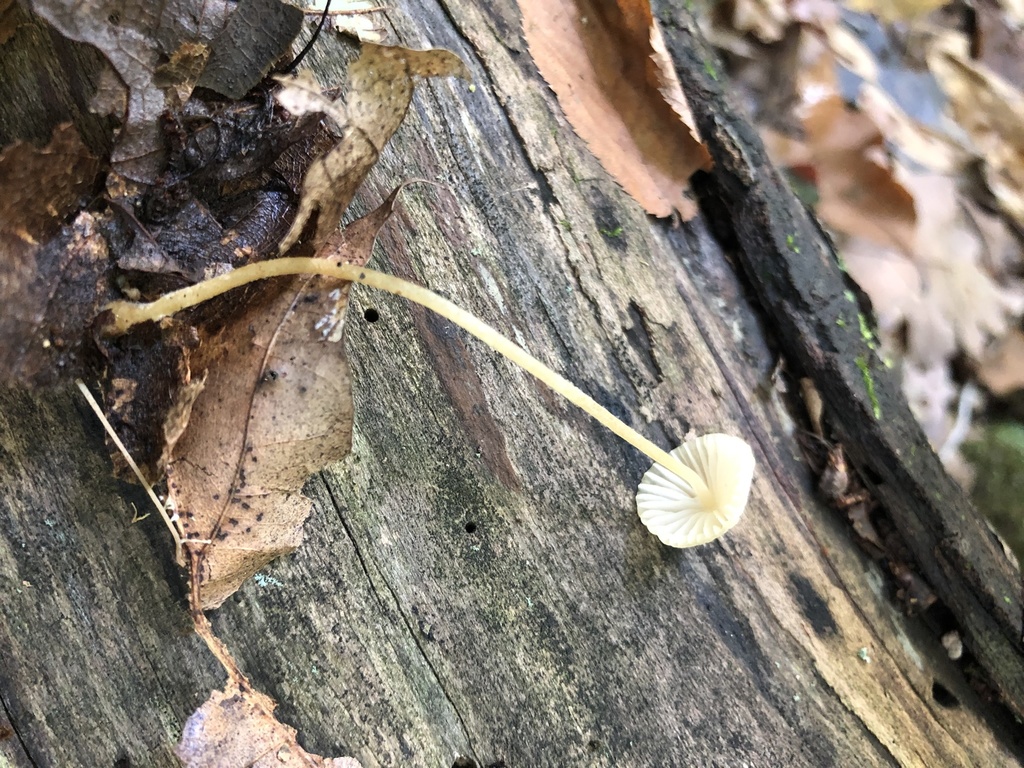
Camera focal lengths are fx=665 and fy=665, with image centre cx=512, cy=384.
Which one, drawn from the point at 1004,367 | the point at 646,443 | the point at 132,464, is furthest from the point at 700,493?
the point at 1004,367

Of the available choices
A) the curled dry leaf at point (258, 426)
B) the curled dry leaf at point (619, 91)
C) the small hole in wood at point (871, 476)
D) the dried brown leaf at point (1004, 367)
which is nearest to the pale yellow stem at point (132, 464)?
the curled dry leaf at point (258, 426)

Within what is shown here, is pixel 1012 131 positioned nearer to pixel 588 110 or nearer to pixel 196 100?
pixel 588 110

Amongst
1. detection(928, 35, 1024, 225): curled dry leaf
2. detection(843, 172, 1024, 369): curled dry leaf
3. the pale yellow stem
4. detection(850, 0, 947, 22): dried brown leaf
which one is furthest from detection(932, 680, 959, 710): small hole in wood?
detection(850, 0, 947, 22): dried brown leaf

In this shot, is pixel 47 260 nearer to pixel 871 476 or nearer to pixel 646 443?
pixel 646 443

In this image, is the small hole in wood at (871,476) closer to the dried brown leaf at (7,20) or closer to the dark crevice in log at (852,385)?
the dark crevice in log at (852,385)

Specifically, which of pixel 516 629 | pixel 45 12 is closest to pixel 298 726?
pixel 516 629
